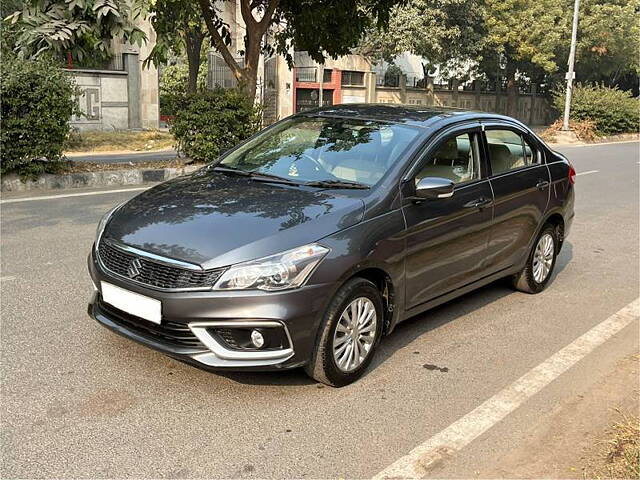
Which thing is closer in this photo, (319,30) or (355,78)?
(319,30)

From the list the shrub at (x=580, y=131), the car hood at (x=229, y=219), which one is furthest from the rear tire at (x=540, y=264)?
the shrub at (x=580, y=131)

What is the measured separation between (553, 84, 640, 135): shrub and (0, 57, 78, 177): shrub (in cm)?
2648

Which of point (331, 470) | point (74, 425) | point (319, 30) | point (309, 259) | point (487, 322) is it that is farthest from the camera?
point (319, 30)

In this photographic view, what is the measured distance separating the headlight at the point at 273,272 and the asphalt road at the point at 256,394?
691 mm

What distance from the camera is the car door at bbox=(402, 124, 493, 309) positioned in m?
4.31

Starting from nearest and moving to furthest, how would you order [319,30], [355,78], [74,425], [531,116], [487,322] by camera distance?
[74,425] < [487,322] < [319,30] < [355,78] < [531,116]

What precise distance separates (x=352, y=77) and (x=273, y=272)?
32.4 meters

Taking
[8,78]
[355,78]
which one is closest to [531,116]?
[355,78]

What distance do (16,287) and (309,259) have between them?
3003 mm

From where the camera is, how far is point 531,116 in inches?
1801

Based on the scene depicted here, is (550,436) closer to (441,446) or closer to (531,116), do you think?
(441,446)

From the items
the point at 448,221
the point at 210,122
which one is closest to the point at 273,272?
the point at 448,221

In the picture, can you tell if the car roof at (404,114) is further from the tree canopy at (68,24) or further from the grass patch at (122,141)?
the grass patch at (122,141)

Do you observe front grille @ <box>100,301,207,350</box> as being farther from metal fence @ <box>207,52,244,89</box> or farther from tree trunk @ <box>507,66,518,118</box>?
tree trunk @ <box>507,66,518,118</box>
